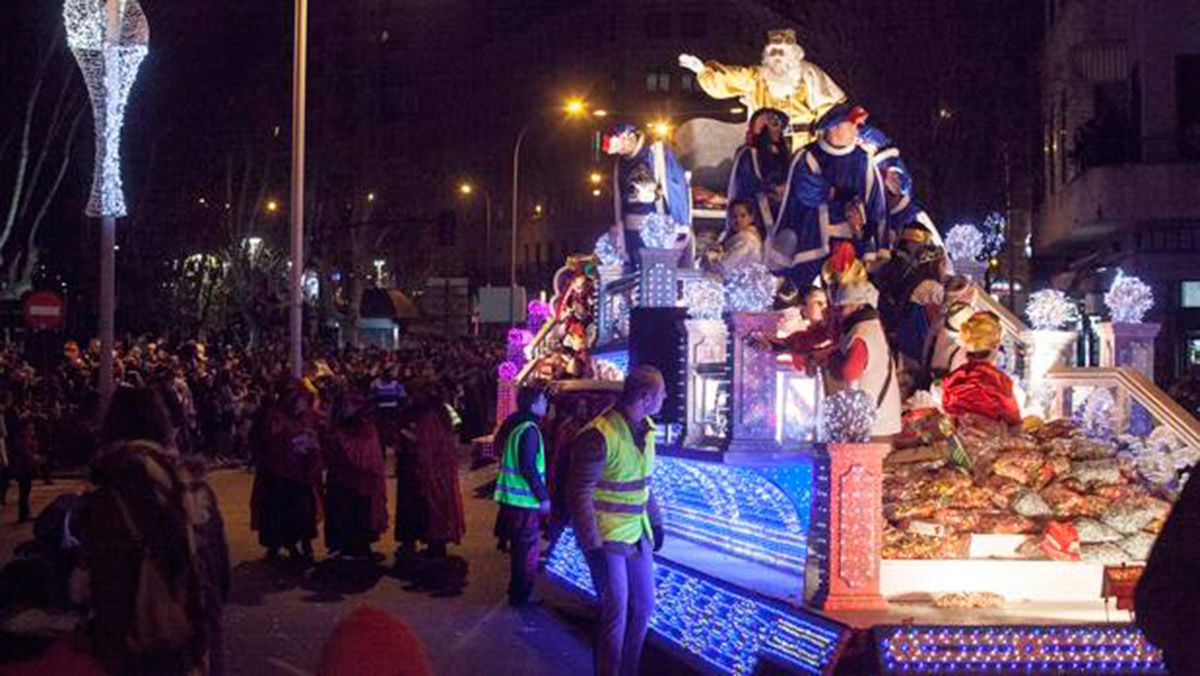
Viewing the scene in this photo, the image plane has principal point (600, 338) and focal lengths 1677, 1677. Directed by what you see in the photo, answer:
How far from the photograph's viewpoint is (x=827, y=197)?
1535cm

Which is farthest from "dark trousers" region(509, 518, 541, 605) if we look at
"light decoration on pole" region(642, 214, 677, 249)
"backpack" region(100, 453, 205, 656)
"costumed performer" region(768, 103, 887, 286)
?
"backpack" region(100, 453, 205, 656)

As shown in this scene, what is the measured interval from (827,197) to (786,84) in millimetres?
3326

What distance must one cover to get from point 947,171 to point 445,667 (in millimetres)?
24736

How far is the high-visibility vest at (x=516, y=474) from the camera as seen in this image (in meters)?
13.7

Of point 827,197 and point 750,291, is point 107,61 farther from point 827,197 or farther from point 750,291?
point 750,291

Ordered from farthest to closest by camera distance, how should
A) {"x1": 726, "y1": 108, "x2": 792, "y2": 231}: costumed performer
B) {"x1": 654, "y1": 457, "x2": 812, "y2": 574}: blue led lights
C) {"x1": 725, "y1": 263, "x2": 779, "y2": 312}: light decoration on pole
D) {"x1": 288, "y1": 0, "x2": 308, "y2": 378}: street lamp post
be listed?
1. {"x1": 288, "y1": 0, "x2": 308, "y2": 378}: street lamp post
2. {"x1": 726, "y1": 108, "x2": 792, "y2": 231}: costumed performer
3. {"x1": 725, "y1": 263, "x2": 779, "y2": 312}: light decoration on pole
4. {"x1": 654, "y1": 457, "x2": 812, "y2": 574}: blue led lights

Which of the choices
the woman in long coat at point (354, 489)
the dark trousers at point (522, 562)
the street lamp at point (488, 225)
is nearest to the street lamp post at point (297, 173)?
the woman in long coat at point (354, 489)

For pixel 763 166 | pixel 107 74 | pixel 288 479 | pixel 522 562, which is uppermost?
pixel 107 74

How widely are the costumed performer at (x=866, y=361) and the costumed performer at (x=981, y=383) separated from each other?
99 cm

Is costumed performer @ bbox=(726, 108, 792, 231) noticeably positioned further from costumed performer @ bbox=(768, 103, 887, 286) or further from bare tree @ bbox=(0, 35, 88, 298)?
bare tree @ bbox=(0, 35, 88, 298)

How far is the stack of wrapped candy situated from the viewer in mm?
10375

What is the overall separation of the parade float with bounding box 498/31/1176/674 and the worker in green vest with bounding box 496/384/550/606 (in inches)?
15.4

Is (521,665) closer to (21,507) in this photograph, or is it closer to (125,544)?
(125,544)

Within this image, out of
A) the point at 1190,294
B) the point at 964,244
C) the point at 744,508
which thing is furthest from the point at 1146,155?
the point at 744,508
